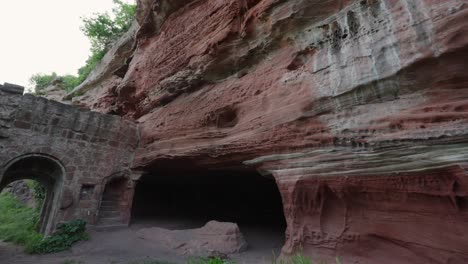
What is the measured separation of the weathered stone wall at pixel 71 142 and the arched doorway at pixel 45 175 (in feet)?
0.57

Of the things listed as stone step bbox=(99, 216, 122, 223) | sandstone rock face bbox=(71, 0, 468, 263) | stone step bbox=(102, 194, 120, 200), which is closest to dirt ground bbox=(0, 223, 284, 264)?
stone step bbox=(99, 216, 122, 223)

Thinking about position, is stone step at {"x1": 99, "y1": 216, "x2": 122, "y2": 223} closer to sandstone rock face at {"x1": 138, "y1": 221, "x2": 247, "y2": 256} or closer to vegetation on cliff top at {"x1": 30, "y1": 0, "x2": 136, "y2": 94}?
sandstone rock face at {"x1": 138, "y1": 221, "x2": 247, "y2": 256}

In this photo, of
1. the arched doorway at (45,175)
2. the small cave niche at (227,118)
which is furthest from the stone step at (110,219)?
the small cave niche at (227,118)

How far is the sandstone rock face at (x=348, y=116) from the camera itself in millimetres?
2629

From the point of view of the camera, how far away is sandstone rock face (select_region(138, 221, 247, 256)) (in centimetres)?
506

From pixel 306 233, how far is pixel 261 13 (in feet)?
12.3

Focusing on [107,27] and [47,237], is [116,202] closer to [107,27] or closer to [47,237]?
[47,237]

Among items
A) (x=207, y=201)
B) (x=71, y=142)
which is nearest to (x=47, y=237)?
(x=71, y=142)

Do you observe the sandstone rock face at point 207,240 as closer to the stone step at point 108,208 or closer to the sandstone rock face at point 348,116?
the sandstone rock face at point 348,116

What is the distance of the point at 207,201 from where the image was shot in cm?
1083

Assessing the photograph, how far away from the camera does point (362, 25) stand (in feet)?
11.1

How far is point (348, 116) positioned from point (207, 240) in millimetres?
3800

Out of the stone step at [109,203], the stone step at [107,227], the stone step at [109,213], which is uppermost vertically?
the stone step at [109,203]

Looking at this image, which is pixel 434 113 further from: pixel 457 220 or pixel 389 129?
pixel 457 220
